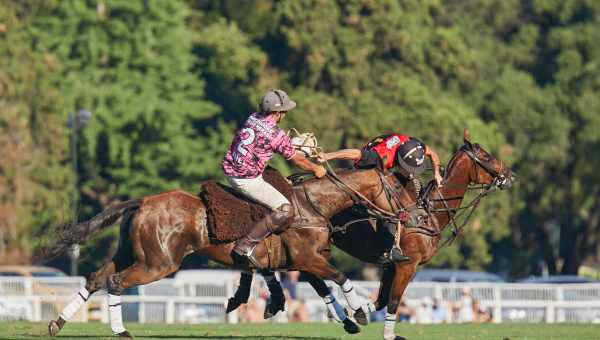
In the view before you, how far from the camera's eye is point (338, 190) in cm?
1648

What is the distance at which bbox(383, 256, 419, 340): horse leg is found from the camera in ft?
52.9

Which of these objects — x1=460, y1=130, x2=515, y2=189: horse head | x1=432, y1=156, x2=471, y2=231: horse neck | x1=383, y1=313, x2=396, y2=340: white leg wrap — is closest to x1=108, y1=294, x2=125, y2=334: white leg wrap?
x1=383, y1=313, x2=396, y2=340: white leg wrap

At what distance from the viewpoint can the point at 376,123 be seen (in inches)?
1738

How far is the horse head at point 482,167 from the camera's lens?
18.9 m

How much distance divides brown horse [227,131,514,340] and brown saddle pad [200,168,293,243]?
1.39 m

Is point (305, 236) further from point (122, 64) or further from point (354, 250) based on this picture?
point (122, 64)

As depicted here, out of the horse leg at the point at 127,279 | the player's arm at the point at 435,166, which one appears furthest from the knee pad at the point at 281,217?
the player's arm at the point at 435,166

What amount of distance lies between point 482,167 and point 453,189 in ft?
2.03

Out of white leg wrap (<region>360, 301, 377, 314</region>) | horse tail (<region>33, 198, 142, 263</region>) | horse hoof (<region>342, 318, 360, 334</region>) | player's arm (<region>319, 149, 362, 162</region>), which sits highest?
player's arm (<region>319, 149, 362, 162</region>)

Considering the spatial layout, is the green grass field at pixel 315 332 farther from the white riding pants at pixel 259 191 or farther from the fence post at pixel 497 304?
the fence post at pixel 497 304

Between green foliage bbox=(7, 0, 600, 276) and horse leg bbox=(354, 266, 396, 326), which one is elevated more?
green foliage bbox=(7, 0, 600, 276)

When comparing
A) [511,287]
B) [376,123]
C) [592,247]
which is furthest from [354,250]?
[592,247]

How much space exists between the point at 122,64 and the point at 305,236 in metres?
32.5

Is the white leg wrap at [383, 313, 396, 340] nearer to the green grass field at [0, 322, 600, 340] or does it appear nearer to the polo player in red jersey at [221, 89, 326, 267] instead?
the green grass field at [0, 322, 600, 340]
